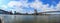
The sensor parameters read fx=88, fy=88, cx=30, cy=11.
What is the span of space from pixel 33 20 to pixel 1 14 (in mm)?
456

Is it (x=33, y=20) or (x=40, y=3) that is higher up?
(x=40, y=3)

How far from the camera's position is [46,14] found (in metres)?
1.23

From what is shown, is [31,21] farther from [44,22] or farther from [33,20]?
[44,22]

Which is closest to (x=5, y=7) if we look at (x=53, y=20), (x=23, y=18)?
(x=23, y=18)

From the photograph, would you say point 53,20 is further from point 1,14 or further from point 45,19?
point 1,14

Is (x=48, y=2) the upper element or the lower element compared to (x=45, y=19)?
upper

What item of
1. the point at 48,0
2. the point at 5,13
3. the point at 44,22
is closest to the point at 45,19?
the point at 44,22

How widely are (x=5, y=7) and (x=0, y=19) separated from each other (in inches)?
7.1

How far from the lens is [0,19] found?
122cm

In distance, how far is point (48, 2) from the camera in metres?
1.25

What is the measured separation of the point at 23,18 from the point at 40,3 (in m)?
0.32

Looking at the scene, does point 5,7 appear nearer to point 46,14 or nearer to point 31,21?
point 31,21

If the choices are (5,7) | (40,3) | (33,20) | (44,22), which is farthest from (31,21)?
(5,7)

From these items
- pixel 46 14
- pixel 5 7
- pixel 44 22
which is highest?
pixel 5 7
